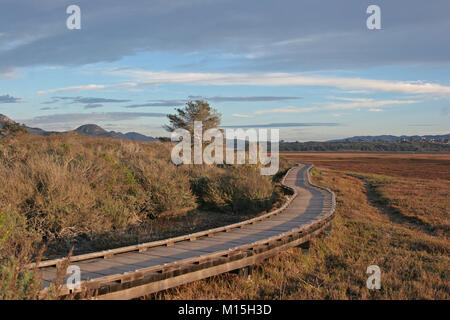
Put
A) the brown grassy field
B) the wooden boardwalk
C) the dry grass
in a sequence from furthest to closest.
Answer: the dry grass, the brown grassy field, the wooden boardwalk

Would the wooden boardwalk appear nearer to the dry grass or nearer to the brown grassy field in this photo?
the brown grassy field

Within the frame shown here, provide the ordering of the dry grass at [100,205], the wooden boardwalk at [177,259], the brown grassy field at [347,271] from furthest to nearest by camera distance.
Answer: the dry grass at [100,205]
the brown grassy field at [347,271]
the wooden boardwalk at [177,259]

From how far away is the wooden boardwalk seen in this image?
5129 millimetres

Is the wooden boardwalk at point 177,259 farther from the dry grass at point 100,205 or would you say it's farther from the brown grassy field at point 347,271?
the dry grass at point 100,205

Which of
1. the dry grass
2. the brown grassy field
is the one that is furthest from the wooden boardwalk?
the dry grass

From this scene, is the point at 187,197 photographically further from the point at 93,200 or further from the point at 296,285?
the point at 296,285

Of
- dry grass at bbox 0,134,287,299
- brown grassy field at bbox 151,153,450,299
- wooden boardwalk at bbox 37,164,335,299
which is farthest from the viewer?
dry grass at bbox 0,134,287,299

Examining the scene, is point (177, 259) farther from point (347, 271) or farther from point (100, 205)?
point (100, 205)

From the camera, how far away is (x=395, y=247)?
945cm

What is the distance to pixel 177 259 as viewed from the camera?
642cm

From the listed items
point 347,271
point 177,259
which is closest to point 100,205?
point 177,259

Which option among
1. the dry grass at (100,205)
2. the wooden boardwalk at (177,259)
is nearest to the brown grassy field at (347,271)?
the wooden boardwalk at (177,259)

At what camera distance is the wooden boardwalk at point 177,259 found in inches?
202
